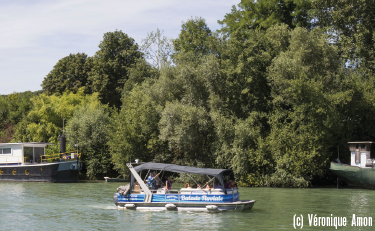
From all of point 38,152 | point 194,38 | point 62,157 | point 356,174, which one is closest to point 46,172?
point 62,157

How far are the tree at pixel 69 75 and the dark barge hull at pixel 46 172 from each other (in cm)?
2696

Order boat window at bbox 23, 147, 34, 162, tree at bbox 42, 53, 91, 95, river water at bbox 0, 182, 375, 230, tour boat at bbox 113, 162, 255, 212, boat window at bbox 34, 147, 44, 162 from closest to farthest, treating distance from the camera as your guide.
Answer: river water at bbox 0, 182, 375, 230, tour boat at bbox 113, 162, 255, 212, boat window at bbox 23, 147, 34, 162, boat window at bbox 34, 147, 44, 162, tree at bbox 42, 53, 91, 95

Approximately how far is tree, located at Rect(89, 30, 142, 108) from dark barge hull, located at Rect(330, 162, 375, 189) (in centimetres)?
4077

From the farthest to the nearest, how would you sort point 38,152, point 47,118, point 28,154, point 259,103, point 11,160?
point 47,118, point 38,152, point 28,154, point 11,160, point 259,103

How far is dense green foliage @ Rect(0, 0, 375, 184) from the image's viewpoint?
41.0 meters

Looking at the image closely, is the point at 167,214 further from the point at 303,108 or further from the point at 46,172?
the point at 46,172

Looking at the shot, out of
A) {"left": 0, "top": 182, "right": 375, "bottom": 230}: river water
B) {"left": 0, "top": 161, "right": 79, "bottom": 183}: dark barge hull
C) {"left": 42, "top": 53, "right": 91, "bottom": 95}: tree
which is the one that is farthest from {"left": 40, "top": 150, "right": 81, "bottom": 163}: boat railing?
{"left": 42, "top": 53, "right": 91, "bottom": 95}: tree

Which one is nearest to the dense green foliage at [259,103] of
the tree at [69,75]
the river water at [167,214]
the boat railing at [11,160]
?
the boat railing at [11,160]

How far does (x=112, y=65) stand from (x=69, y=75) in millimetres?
10733

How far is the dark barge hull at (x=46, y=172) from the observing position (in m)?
48.9

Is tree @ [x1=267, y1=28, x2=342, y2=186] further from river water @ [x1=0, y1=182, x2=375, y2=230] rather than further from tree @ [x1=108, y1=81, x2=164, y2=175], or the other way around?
tree @ [x1=108, y1=81, x2=164, y2=175]

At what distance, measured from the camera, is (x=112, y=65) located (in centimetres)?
7225

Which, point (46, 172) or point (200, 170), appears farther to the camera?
point (46, 172)

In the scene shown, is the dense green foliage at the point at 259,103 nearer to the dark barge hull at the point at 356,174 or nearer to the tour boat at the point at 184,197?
the dark barge hull at the point at 356,174
